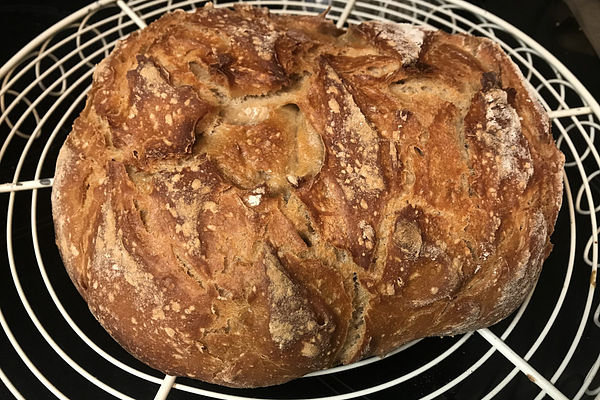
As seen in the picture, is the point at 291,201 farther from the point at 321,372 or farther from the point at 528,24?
the point at 528,24

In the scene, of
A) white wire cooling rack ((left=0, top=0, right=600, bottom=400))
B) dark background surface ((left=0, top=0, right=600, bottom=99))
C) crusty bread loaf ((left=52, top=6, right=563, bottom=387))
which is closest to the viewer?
crusty bread loaf ((left=52, top=6, right=563, bottom=387))

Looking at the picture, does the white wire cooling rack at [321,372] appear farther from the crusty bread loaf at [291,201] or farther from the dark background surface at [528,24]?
the dark background surface at [528,24]

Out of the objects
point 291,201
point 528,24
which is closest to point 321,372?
point 291,201

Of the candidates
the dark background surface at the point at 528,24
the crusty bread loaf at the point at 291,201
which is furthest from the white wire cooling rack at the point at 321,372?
the dark background surface at the point at 528,24

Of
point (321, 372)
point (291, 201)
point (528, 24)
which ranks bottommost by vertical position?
point (321, 372)

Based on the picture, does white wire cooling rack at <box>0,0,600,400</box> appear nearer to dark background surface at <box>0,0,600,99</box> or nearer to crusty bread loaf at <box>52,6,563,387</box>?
crusty bread loaf at <box>52,6,563,387</box>

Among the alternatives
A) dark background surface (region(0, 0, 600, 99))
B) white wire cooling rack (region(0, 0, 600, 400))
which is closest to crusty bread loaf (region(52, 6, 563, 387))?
white wire cooling rack (region(0, 0, 600, 400))

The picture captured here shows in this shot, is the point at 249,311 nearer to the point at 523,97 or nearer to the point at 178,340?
the point at 178,340

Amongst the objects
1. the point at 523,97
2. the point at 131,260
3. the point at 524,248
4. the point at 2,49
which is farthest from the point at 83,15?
the point at 524,248

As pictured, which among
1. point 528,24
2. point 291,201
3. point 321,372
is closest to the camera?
point 291,201
